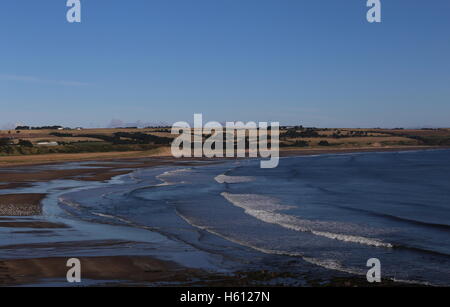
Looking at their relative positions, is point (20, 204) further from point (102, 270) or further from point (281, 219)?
point (102, 270)

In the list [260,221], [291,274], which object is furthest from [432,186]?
[291,274]

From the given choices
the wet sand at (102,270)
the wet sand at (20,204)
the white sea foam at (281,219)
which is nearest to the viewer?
the wet sand at (102,270)

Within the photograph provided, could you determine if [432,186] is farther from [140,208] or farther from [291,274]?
[291,274]

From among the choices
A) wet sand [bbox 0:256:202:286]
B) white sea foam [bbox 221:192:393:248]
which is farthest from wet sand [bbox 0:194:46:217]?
white sea foam [bbox 221:192:393:248]

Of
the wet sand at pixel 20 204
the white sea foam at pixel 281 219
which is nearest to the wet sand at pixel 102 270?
the white sea foam at pixel 281 219

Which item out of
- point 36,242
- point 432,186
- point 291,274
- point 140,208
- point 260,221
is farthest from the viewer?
point 432,186

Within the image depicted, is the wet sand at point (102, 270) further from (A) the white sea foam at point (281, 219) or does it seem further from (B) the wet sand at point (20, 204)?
(B) the wet sand at point (20, 204)

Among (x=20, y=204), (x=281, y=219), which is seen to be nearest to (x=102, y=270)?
(x=281, y=219)
